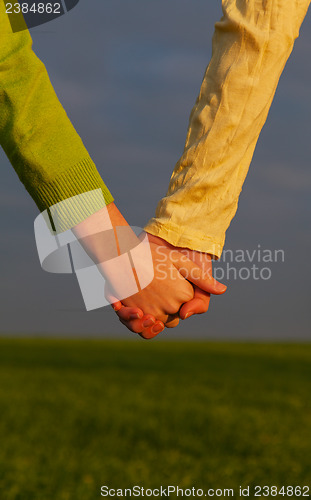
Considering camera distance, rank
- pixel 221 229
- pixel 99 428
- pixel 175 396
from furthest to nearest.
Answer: pixel 175 396
pixel 99 428
pixel 221 229

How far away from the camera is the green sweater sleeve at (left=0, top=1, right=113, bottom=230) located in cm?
188

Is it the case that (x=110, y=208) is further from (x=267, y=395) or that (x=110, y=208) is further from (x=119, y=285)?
(x=267, y=395)

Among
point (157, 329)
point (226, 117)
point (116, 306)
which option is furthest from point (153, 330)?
point (226, 117)

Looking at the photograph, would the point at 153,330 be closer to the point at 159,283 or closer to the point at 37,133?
the point at 159,283

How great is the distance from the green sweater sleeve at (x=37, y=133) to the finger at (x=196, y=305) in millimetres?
445

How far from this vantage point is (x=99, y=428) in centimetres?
1523

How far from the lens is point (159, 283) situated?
2.03 meters

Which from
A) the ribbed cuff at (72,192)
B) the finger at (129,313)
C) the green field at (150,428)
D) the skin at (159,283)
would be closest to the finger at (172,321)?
the skin at (159,283)

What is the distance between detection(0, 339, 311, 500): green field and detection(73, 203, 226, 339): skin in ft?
26.9

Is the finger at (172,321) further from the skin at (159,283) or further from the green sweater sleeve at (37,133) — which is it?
the green sweater sleeve at (37,133)

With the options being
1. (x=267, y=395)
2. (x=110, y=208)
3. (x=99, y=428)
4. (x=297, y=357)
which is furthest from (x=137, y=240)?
(x=297, y=357)

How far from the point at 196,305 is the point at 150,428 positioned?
44.7 ft

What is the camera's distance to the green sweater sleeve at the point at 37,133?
1.88m

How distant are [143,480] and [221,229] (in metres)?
9.47
